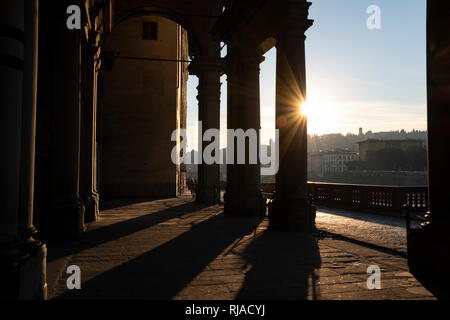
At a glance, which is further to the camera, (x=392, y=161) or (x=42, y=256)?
(x=392, y=161)

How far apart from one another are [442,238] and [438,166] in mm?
1075

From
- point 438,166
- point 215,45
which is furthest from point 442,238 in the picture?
point 215,45

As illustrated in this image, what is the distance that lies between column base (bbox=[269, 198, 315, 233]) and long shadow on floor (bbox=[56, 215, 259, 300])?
4.04 ft

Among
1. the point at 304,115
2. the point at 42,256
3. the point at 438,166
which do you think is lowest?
the point at 42,256

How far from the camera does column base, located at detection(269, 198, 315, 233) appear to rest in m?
9.91

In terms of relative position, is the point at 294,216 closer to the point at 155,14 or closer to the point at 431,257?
the point at 431,257

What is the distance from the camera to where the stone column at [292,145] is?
10.0 m

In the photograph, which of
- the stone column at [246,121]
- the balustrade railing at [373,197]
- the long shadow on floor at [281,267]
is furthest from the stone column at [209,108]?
the long shadow on floor at [281,267]

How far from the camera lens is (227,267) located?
6.05 metres

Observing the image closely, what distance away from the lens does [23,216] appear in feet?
13.9

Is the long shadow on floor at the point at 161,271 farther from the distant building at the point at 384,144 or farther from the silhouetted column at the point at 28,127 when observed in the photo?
the distant building at the point at 384,144

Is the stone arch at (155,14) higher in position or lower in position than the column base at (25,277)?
higher

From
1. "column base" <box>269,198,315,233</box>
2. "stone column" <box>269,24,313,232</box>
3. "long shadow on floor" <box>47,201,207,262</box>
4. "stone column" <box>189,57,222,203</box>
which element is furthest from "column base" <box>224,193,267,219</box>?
"stone column" <box>189,57,222,203</box>

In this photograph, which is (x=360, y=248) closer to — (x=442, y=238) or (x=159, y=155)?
(x=442, y=238)
